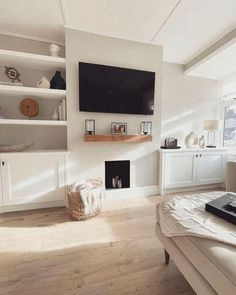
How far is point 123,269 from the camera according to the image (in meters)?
1.27

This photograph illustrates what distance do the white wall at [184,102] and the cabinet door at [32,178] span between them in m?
2.11

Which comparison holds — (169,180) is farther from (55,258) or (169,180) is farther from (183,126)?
(55,258)

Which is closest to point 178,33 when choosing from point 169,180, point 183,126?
point 183,126

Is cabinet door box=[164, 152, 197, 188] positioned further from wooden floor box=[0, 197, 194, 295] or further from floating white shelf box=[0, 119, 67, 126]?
floating white shelf box=[0, 119, 67, 126]

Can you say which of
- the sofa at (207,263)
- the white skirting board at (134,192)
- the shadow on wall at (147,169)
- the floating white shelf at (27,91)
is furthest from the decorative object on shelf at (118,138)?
the sofa at (207,263)

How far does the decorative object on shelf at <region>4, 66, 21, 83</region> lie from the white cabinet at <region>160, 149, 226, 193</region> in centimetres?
245

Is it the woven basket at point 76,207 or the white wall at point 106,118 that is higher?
the white wall at point 106,118

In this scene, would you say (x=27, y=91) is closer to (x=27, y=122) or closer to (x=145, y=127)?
(x=27, y=122)

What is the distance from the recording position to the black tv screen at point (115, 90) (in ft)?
7.56

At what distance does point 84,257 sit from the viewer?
1.40 meters

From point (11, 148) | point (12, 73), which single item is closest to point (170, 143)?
point (11, 148)

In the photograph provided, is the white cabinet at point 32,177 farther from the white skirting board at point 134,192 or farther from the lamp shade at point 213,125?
the lamp shade at point 213,125

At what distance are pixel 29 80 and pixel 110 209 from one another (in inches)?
88.4

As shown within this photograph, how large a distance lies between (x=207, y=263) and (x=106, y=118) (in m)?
2.06
